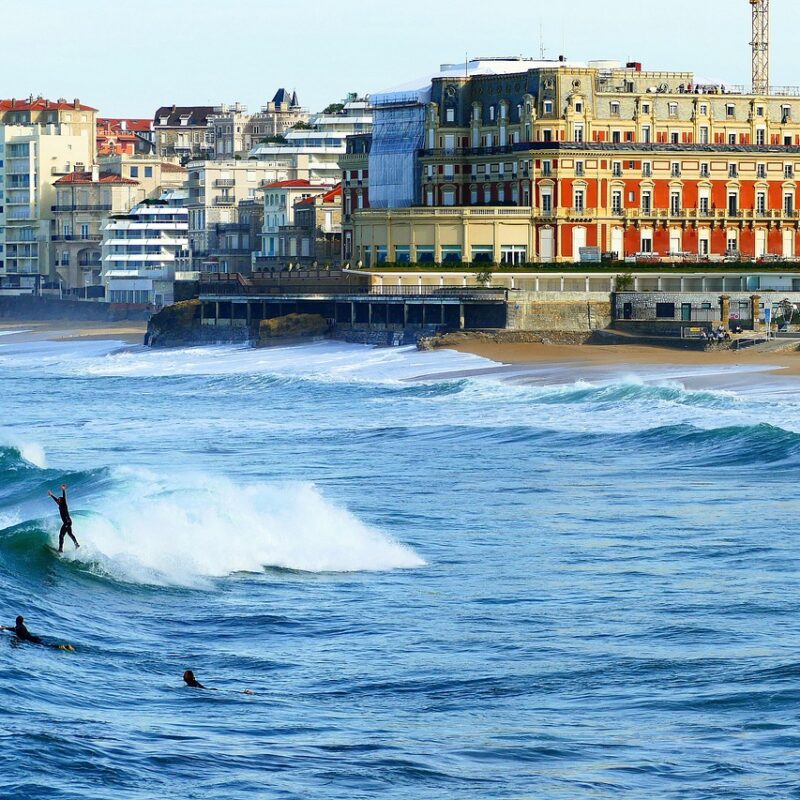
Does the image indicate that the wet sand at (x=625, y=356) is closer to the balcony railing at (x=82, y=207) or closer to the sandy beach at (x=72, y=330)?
the sandy beach at (x=72, y=330)

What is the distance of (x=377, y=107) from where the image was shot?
128250mm

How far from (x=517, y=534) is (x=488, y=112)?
83.1 meters

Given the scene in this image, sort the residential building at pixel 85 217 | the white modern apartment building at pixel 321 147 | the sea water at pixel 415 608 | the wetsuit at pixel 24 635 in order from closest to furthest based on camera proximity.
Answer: the sea water at pixel 415 608 < the wetsuit at pixel 24 635 < the white modern apartment building at pixel 321 147 < the residential building at pixel 85 217

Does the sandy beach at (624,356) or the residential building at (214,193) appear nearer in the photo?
the sandy beach at (624,356)

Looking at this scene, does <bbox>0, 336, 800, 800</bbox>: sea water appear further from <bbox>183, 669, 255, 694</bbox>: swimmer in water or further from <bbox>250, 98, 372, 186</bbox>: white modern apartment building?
<bbox>250, 98, 372, 186</bbox>: white modern apartment building

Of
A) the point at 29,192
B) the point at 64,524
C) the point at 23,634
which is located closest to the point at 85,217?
the point at 29,192

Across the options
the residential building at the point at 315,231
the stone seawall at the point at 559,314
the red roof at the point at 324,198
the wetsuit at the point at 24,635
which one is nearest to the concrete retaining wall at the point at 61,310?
the residential building at the point at 315,231

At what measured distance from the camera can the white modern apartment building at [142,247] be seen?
6629 inches

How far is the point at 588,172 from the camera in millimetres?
116000

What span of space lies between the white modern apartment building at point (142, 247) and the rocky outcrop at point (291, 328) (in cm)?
5976

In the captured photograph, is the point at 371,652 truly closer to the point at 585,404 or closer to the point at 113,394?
the point at 585,404

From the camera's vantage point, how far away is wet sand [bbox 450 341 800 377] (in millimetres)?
79750

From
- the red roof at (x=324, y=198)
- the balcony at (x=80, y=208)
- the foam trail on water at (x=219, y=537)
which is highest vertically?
the balcony at (x=80, y=208)

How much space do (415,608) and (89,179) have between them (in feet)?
514
